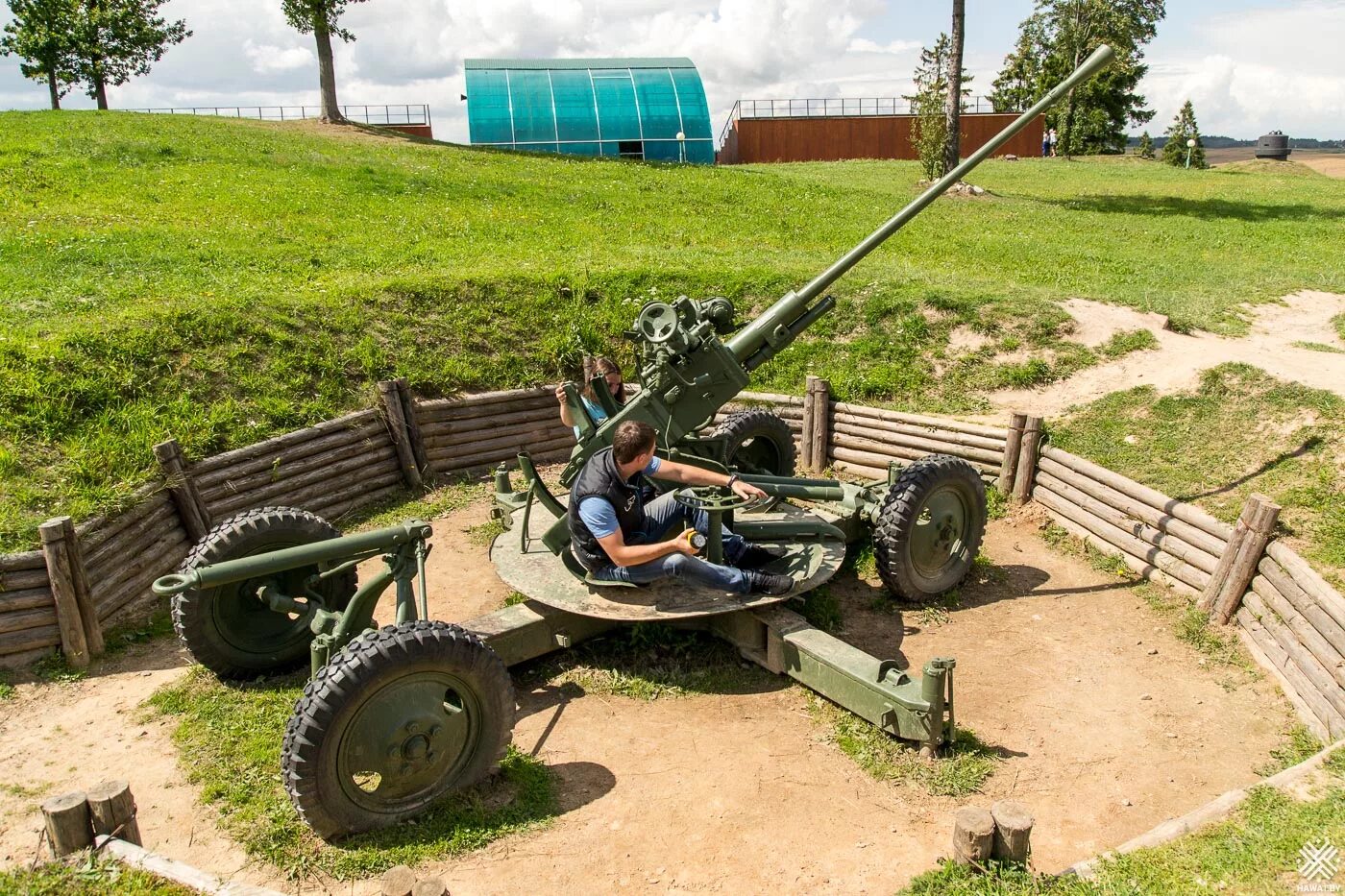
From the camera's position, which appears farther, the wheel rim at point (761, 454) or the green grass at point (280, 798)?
the wheel rim at point (761, 454)

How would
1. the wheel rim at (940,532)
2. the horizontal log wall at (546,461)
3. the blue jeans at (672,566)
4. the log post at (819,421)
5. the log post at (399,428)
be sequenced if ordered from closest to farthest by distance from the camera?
1. the blue jeans at (672,566)
2. the horizontal log wall at (546,461)
3. the wheel rim at (940,532)
4. the log post at (399,428)
5. the log post at (819,421)

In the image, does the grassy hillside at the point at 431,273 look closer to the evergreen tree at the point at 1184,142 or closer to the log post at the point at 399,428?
the log post at the point at 399,428

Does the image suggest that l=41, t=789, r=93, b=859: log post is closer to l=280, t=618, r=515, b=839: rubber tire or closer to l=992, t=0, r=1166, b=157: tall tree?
l=280, t=618, r=515, b=839: rubber tire

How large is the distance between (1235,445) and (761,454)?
14.5 feet

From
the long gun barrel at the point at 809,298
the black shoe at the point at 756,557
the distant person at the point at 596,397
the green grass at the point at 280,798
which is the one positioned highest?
the long gun barrel at the point at 809,298

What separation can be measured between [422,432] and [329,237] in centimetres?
631

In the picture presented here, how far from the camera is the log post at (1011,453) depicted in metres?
9.04

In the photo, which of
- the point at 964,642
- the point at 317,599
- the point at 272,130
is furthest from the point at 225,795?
the point at 272,130

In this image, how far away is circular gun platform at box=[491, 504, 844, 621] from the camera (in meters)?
6.13

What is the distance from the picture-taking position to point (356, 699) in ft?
15.1

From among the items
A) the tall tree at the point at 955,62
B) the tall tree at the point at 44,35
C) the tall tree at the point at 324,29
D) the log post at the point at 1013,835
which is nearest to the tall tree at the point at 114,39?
the tall tree at the point at 44,35

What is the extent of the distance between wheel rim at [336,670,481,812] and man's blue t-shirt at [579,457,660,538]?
1238 mm

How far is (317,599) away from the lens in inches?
246

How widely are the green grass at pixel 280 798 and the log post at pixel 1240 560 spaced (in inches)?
193
